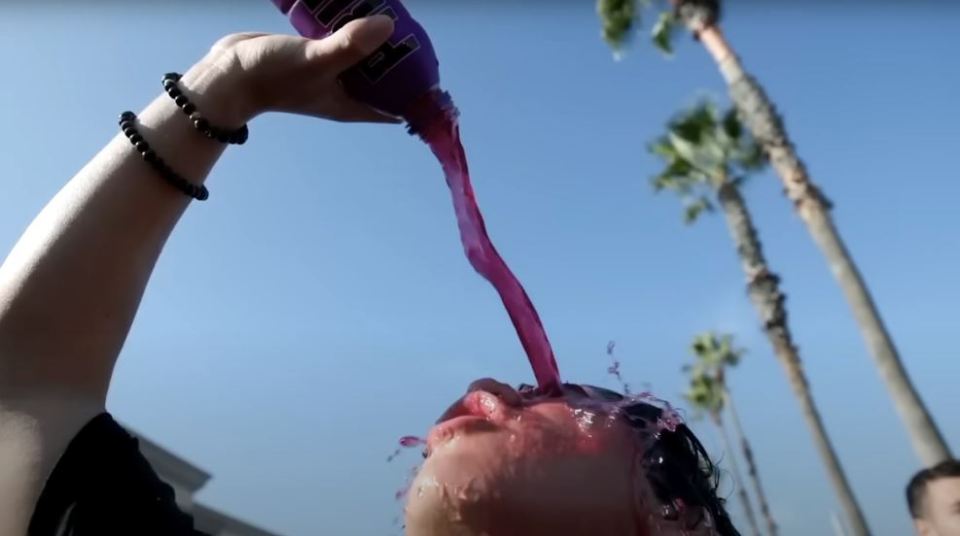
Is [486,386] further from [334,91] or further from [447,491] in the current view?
[334,91]

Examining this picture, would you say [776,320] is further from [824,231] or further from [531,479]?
[531,479]

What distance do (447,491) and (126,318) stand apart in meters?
0.65

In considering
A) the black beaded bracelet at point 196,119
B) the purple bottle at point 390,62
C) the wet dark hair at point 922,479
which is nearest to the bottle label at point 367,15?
the purple bottle at point 390,62

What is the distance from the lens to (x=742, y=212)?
1678cm

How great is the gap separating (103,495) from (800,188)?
1283 centimetres

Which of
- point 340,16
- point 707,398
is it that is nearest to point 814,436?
point 707,398

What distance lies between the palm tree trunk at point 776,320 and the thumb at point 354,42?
15.7m

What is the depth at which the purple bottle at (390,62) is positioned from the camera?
1535mm

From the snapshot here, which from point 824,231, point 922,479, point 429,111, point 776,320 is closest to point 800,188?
point 824,231

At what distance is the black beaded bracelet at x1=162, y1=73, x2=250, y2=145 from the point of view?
4.54 feet

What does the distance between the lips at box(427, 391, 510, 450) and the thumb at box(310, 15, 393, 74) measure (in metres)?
0.61

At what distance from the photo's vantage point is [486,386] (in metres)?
1.08

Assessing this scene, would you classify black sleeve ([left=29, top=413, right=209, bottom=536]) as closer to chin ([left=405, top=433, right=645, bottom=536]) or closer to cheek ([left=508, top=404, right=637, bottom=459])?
chin ([left=405, top=433, right=645, bottom=536])

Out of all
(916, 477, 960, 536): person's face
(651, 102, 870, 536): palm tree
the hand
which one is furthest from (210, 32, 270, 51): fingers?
(651, 102, 870, 536): palm tree
